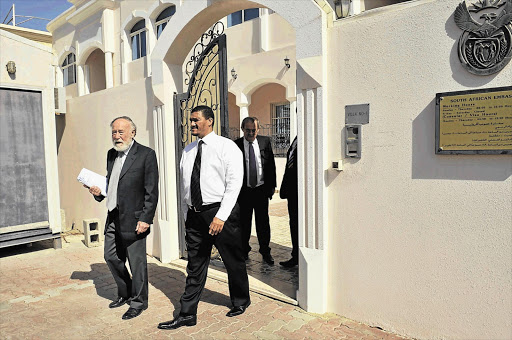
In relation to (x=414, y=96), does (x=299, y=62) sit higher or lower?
higher

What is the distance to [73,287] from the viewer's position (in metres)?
4.80

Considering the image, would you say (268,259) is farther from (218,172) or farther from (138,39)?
(138,39)

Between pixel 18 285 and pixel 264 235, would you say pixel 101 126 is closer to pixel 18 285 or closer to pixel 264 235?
pixel 18 285

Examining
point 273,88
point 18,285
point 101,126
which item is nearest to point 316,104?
point 18,285

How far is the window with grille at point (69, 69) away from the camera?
19.6 m

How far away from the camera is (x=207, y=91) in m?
5.13

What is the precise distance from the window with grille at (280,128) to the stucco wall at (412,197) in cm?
950

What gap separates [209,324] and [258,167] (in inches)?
83.7

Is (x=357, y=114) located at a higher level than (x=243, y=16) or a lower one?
lower

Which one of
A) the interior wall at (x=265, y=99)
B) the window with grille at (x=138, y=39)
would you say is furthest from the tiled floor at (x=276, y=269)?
the window with grille at (x=138, y=39)

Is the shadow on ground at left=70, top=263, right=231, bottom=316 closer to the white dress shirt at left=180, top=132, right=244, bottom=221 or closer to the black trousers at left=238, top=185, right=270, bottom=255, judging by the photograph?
the black trousers at left=238, top=185, right=270, bottom=255

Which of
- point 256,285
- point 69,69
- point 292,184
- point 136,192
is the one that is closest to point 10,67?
point 136,192

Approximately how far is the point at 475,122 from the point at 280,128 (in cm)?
1097

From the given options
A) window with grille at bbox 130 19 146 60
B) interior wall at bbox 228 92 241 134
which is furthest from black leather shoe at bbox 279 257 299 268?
window with grille at bbox 130 19 146 60
